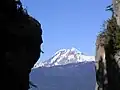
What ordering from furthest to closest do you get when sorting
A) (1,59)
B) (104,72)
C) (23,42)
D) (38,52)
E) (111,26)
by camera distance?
(104,72) → (111,26) → (38,52) → (23,42) → (1,59)

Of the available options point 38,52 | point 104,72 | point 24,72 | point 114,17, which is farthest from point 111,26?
point 24,72

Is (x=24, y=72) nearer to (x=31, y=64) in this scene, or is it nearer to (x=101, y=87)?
(x=31, y=64)

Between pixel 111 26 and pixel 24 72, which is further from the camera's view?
pixel 111 26

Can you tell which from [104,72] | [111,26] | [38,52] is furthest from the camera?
[104,72]

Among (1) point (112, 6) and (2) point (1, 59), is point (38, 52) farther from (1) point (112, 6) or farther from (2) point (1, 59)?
(1) point (112, 6)

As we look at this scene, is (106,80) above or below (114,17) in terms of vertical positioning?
below

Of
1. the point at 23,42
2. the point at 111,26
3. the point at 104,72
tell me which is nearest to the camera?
the point at 23,42

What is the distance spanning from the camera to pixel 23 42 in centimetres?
2100

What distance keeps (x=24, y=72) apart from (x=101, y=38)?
59.8 ft

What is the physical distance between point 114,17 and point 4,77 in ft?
59.5

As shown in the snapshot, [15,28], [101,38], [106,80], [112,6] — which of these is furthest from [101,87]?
[15,28]

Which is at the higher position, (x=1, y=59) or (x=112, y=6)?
(x=112, y=6)

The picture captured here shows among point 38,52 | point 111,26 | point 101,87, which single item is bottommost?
point 101,87

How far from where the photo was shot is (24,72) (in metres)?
20.6
